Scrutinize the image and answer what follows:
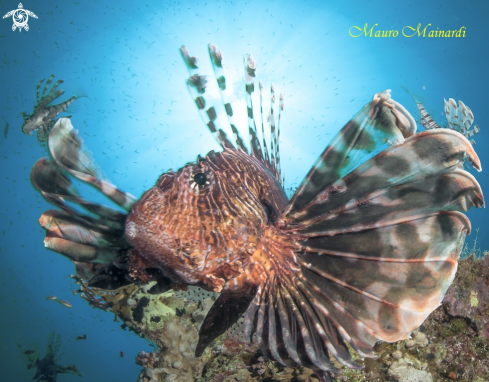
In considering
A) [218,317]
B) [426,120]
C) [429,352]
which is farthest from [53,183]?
[426,120]

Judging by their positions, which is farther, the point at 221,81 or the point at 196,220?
the point at 221,81

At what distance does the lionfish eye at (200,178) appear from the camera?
2.10 m

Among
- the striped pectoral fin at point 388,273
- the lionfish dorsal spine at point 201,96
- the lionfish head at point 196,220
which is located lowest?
the striped pectoral fin at point 388,273

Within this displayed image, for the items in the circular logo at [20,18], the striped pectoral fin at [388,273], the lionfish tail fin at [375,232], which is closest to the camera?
the lionfish tail fin at [375,232]

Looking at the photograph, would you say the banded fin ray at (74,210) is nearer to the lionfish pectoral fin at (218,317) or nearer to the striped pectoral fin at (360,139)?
the lionfish pectoral fin at (218,317)

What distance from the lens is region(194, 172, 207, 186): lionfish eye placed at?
6.90 ft

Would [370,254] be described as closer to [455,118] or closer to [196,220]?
[196,220]

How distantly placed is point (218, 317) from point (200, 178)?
156cm

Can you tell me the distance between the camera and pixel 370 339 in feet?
7.00

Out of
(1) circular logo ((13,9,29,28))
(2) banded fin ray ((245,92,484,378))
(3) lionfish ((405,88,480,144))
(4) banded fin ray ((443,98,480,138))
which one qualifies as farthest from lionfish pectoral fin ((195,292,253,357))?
(1) circular logo ((13,9,29,28))

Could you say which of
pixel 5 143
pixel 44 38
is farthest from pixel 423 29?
pixel 5 143

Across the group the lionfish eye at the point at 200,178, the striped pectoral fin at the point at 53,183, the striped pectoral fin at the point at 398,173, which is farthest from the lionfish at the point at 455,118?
the striped pectoral fin at the point at 53,183

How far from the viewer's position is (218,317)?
278 centimetres

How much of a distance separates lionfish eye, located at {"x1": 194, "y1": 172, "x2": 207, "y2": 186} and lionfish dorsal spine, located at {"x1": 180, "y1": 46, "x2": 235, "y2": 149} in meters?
1.30
